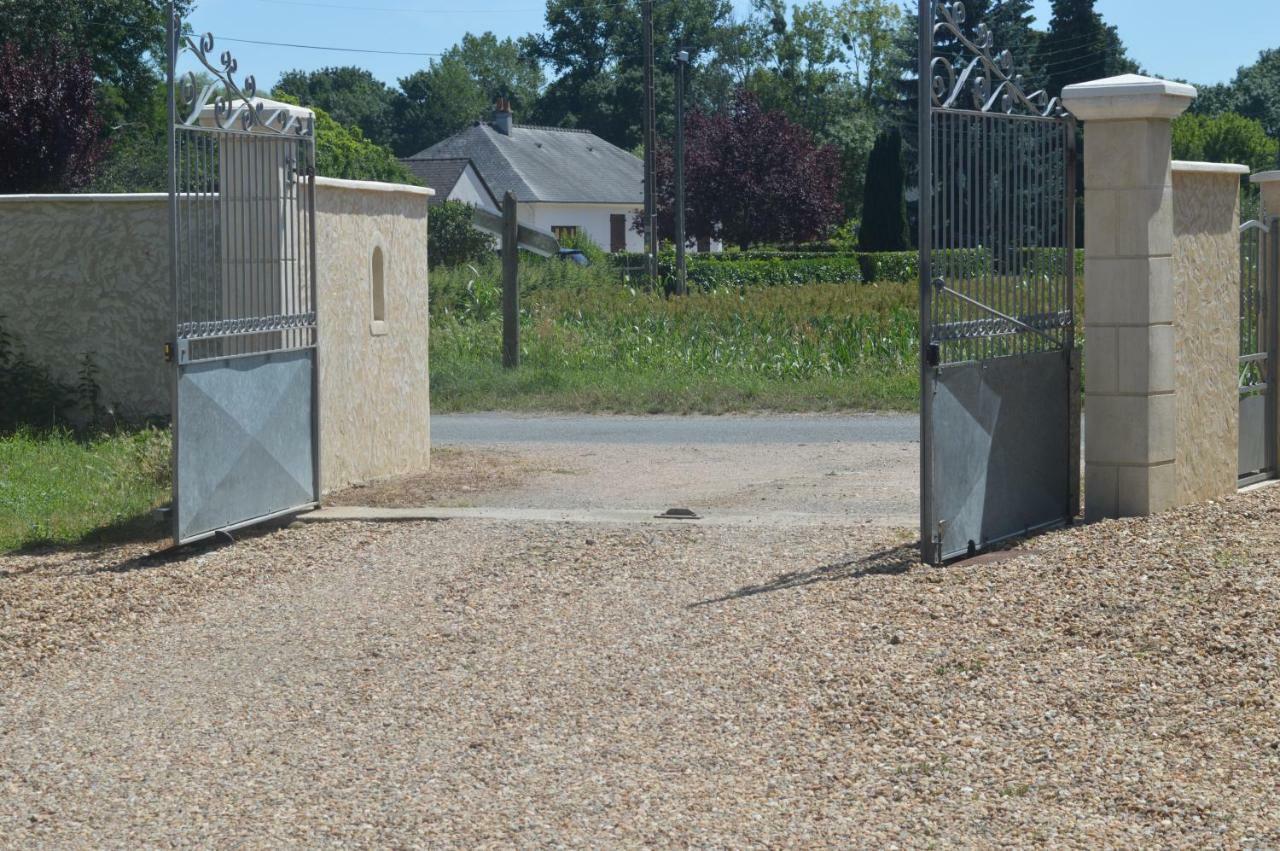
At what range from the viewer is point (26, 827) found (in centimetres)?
487

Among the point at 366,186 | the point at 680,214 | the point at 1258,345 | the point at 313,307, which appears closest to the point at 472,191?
the point at 680,214

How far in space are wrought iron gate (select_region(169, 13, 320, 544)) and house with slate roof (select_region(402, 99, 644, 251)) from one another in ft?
173

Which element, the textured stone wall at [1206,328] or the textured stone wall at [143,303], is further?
the textured stone wall at [143,303]

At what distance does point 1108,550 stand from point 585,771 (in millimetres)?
3762

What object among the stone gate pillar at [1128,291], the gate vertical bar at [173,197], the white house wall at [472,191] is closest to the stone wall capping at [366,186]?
the gate vertical bar at [173,197]

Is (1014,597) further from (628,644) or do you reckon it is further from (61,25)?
(61,25)

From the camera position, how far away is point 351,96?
109438 millimetres

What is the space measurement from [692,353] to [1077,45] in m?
47.3

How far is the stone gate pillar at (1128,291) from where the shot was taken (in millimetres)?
8656

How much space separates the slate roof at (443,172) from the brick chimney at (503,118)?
6562mm

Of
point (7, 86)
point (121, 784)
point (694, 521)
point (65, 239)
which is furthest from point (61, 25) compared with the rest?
point (121, 784)

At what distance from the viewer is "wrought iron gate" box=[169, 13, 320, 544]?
8.51 meters

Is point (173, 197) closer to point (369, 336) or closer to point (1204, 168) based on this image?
point (369, 336)

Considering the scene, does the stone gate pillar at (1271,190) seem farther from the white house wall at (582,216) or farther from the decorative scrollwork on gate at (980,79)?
A: the white house wall at (582,216)
